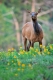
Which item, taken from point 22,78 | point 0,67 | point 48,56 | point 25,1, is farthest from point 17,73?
point 25,1

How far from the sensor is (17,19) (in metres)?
47.1

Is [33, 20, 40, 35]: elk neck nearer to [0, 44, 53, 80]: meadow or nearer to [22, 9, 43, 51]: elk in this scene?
[22, 9, 43, 51]: elk

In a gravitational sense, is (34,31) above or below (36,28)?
below

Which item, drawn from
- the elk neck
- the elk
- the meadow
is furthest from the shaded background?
the meadow

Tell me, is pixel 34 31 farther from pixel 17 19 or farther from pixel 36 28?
pixel 17 19

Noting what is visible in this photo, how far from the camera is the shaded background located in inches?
1693

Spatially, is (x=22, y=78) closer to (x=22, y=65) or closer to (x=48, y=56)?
(x=22, y=65)

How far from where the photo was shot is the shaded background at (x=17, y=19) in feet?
141

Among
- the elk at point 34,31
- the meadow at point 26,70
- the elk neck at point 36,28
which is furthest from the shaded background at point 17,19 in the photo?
the meadow at point 26,70

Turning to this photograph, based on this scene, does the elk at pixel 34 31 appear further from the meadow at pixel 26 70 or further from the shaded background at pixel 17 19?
the shaded background at pixel 17 19

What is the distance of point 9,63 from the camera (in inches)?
362

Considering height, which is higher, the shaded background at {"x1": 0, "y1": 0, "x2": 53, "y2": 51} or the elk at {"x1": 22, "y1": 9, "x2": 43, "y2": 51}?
the elk at {"x1": 22, "y1": 9, "x2": 43, "y2": 51}

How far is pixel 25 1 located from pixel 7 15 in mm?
3351

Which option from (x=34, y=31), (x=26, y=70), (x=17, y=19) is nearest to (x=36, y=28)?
(x=34, y=31)
